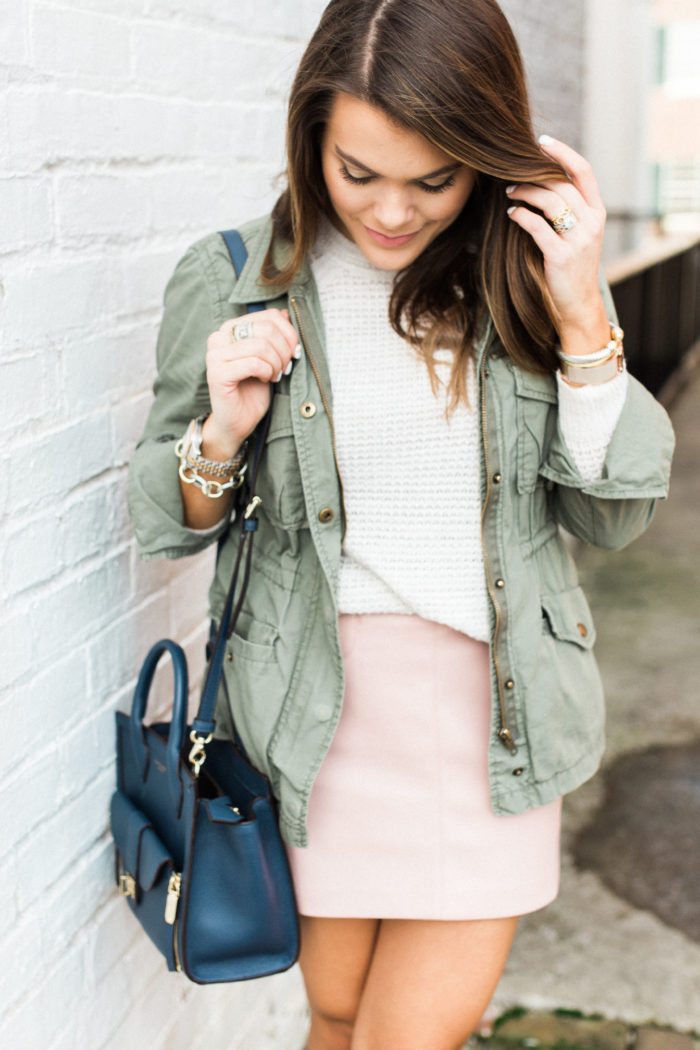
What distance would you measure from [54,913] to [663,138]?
71.7 feet

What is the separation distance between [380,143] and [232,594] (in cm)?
64

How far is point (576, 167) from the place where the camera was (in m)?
1.49

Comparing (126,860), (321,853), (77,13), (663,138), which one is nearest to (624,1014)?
(321,853)

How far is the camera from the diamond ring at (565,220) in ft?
4.81

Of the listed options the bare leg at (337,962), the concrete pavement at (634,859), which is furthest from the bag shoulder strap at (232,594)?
the concrete pavement at (634,859)

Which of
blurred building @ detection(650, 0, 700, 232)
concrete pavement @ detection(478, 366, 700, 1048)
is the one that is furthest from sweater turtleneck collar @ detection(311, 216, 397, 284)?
blurred building @ detection(650, 0, 700, 232)

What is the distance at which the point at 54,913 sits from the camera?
163 cm

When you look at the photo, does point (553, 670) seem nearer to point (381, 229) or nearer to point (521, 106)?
point (381, 229)

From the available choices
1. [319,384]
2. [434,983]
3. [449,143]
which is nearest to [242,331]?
[319,384]

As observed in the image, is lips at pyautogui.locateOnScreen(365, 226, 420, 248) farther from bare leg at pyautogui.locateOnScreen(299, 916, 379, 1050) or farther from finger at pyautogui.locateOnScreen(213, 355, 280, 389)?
bare leg at pyautogui.locateOnScreen(299, 916, 379, 1050)

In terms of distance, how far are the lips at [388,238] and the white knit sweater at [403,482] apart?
136 mm

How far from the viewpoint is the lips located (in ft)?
4.99

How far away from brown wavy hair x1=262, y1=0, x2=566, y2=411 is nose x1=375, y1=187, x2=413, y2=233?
0.29ft

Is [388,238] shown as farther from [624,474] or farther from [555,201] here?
[624,474]
